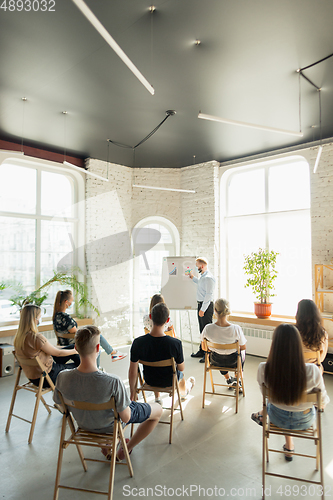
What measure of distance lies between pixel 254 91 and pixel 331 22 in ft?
3.97

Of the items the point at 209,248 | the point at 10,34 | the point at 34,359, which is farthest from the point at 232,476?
the point at 209,248

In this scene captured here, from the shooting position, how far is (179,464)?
2703 millimetres

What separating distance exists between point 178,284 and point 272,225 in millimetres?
2119

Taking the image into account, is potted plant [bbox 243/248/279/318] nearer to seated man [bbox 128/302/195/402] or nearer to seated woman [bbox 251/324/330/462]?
seated man [bbox 128/302/195/402]

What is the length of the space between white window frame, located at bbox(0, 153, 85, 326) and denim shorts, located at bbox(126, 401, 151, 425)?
378cm

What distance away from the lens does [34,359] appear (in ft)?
10.3

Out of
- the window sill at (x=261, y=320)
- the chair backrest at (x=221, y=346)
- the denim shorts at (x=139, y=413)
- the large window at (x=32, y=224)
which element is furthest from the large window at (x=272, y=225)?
the denim shorts at (x=139, y=413)

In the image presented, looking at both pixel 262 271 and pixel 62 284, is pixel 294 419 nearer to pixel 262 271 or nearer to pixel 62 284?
pixel 262 271

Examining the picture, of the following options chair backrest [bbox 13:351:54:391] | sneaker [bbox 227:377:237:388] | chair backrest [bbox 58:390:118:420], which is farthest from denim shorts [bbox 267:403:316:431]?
chair backrest [bbox 13:351:54:391]

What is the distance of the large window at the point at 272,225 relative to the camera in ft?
19.2

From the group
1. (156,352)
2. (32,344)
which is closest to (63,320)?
(32,344)

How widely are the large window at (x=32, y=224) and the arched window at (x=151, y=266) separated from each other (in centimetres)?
145

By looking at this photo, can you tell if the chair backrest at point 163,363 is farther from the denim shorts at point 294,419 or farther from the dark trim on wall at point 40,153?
the dark trim on wall at point 40,153

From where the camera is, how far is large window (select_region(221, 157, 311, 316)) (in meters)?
5.86
